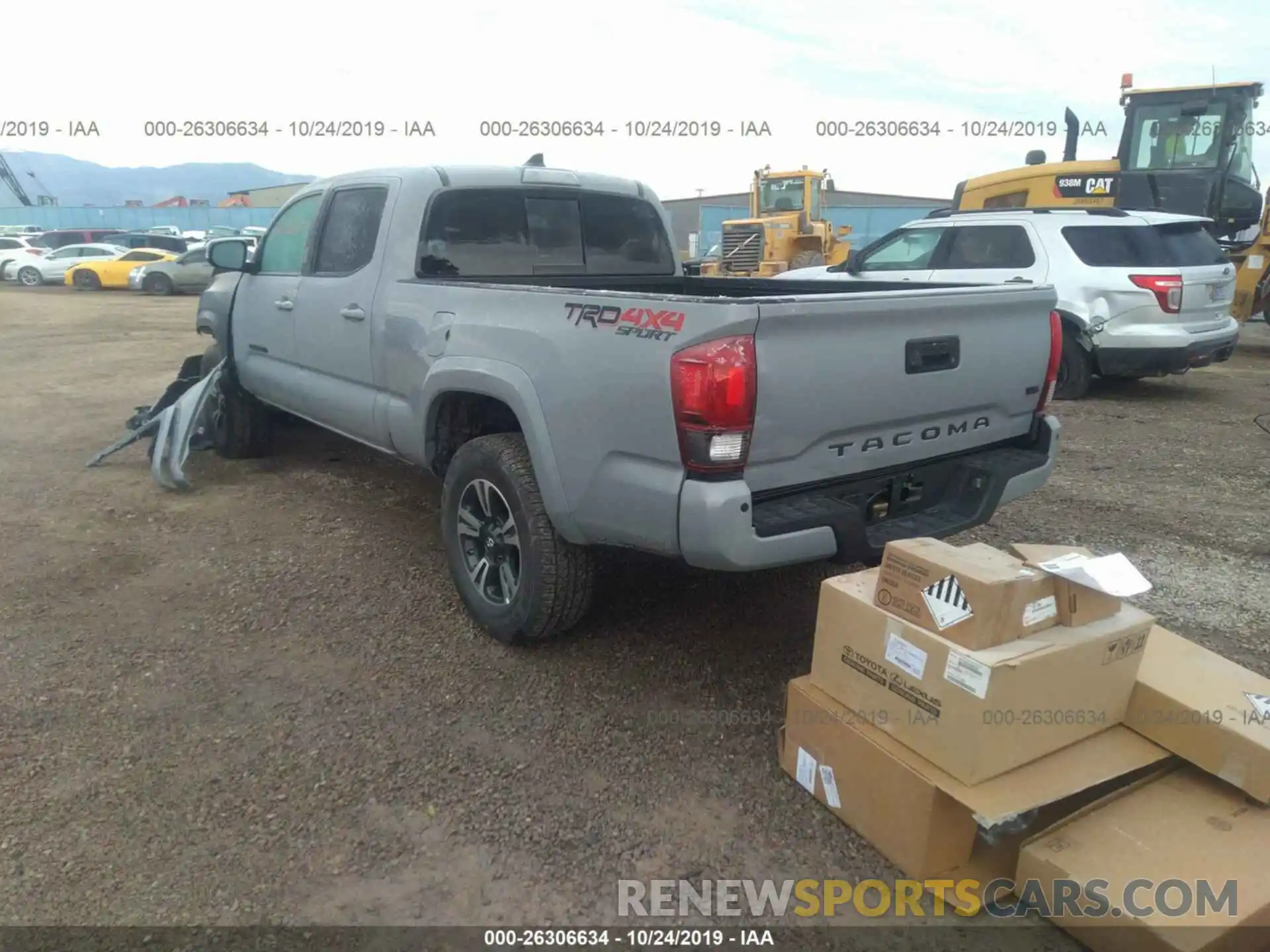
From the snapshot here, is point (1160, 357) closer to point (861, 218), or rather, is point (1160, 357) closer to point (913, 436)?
point (913, 436)

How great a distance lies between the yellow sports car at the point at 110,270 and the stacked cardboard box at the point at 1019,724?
80.7 ft

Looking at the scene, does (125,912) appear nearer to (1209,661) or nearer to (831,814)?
(831,814)

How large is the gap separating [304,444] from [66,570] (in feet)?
8.13

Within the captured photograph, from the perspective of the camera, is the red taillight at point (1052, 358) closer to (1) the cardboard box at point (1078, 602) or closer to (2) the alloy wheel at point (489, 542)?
(1) the cardboard box at point (1078, 602)

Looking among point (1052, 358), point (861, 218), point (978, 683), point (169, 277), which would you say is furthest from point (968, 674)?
point (861, 218)

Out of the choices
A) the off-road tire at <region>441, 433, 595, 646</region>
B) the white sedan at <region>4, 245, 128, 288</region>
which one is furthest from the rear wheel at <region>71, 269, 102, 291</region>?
the off-road tire at <region>441, 433, 595, 646</region>

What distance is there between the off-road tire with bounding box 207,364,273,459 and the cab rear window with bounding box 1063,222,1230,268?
7.10 metres

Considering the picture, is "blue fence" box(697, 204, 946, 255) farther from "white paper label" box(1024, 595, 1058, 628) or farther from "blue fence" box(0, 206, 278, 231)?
"white paper label" box(1024, 595, 1058, 628)

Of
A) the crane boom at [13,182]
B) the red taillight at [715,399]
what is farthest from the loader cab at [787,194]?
the crane boom at [13,182]

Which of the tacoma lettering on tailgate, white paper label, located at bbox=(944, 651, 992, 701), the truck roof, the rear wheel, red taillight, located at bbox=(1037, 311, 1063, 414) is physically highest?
the truck roof

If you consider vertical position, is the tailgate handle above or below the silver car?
above

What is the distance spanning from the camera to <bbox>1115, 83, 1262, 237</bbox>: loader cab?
1129 cm

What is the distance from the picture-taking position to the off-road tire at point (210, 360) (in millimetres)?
6078

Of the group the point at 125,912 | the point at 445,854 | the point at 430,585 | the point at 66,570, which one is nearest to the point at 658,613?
the point at 430,585
